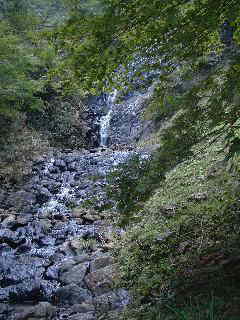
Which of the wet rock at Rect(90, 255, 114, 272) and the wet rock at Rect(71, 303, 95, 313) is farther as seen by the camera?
the wet rock at Rect(90, 255, 114, 272)

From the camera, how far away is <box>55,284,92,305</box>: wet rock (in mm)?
5489

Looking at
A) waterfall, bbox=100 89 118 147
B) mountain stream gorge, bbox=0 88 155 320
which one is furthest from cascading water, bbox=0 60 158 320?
waterfall, bbox=100 89 118 147

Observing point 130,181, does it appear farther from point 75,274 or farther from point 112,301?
point 75,274

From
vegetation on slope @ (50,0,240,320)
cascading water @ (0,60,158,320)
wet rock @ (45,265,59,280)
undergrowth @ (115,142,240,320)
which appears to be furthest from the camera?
wet rock @ (45,265,59,280)

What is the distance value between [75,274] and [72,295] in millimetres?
705

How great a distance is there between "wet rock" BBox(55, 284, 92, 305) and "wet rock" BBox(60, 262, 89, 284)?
270mm

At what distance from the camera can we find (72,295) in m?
5.65

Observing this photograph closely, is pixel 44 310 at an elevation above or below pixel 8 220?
below

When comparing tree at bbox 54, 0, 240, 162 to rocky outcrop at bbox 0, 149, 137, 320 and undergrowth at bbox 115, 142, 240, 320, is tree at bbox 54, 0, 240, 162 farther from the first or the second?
rocky outcrop at bbox 0, 149, 137, 320

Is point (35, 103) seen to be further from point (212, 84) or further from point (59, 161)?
point (212, 84)

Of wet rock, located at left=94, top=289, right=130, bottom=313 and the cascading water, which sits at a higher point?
the cascading water

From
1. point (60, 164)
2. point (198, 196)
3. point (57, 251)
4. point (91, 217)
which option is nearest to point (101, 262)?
point (57, 251)

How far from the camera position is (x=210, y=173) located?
741 cm

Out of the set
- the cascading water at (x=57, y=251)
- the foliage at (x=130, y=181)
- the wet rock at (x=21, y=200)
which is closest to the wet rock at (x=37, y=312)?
the cascading water at (x=57, y=251)
